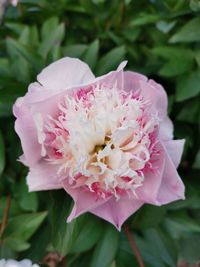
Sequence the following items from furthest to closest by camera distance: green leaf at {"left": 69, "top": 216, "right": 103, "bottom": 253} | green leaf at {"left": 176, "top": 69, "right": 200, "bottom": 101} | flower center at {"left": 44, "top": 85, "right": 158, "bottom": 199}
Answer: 1. green leaf at {"left": 176, "top": 69, "right": 200, "bottom": 101}
2. green leaf at {"left": 69, "top": 216, "right": 103, "bottom": 253}
3. flower center at {"left": 44, "top": 85, "right": 158, "bottom": 199}

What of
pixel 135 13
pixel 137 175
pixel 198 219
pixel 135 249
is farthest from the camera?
pixel 135 13

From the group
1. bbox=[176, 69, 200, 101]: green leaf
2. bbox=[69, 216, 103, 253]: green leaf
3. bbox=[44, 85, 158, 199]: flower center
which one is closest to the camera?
bbox=[44, 85, 158, 199]: flower center

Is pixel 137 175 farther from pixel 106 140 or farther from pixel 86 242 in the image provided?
pixel 86 242

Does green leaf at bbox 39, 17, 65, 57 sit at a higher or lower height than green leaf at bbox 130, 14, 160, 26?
lower

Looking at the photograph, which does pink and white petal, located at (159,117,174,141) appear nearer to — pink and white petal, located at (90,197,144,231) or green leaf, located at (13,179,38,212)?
pink and white petal, located at (90,197,144,231)

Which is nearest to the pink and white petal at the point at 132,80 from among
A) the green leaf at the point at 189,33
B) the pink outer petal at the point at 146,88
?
the pink outer petal at the point at 146,88

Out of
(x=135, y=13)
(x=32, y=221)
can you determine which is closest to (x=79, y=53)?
(x=135, y=13)

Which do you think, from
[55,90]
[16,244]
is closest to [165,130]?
[55,90]

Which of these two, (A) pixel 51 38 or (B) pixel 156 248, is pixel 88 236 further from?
(A) pixel 51 38

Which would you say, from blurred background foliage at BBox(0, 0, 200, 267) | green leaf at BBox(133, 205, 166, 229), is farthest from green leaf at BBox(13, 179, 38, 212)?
green leaf at BBox(133, 205, 166, 229)
